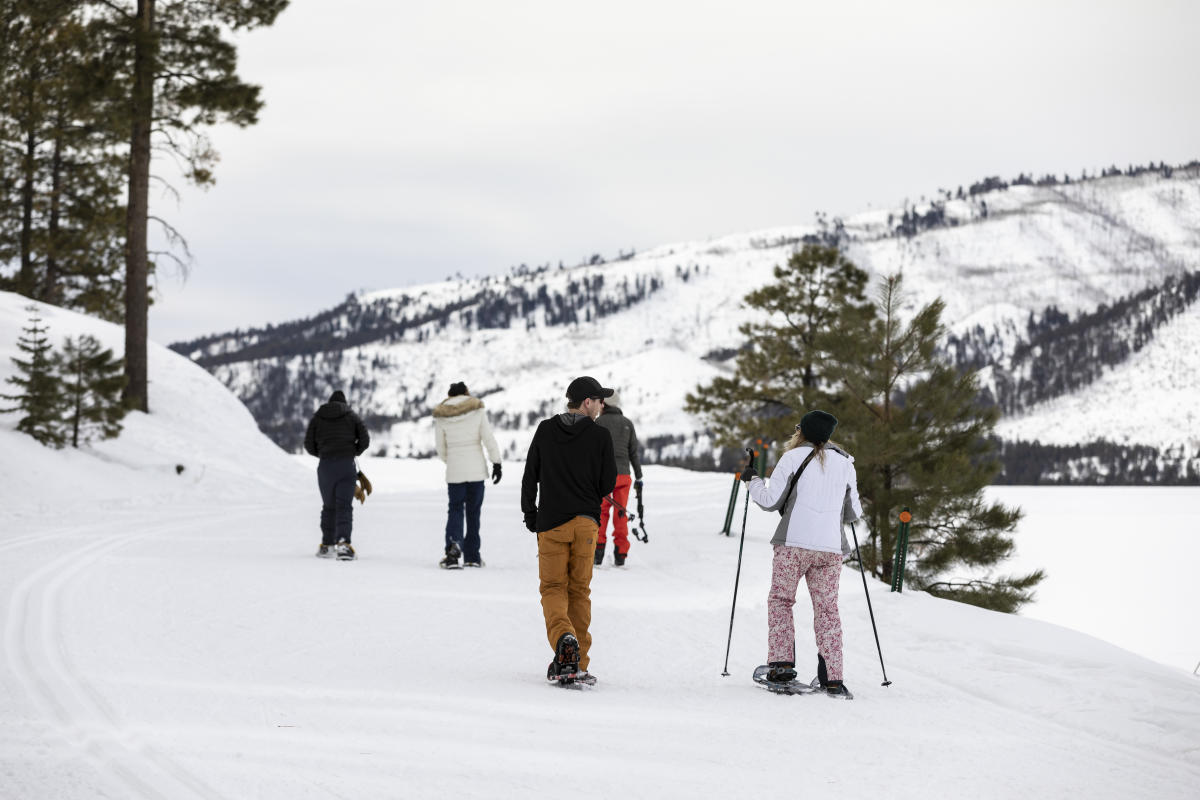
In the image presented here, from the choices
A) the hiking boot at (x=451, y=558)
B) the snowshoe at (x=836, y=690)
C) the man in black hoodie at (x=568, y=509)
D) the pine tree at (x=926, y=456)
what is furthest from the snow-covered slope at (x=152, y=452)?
the pine tree at (x=926, y=456)

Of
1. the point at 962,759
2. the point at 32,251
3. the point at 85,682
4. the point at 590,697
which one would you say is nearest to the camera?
the point at 962,759

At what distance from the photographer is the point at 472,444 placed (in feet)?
39.4

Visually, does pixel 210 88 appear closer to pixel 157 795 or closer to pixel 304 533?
pixel 304 533

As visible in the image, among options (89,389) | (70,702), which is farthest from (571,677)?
(89,389)

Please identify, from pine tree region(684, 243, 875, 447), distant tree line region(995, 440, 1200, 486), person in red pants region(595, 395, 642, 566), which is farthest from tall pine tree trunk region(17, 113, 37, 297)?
distant tree line region(995, 440, 1200, 486)

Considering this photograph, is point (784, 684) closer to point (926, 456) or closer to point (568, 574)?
point (568, 574)

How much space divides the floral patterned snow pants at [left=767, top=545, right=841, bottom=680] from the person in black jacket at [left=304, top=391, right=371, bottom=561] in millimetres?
6749

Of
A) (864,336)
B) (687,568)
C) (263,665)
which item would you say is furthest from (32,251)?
(263,665)

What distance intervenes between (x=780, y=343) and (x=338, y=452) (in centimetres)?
2423

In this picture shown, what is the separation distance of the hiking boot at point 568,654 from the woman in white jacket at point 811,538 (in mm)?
1346

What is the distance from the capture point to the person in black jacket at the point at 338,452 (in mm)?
12406

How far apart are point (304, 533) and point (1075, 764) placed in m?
12.0

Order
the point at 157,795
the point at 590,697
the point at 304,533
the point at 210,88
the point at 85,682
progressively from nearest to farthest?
the point at 157,795, the point at 85,682, the point at 590,697, the point at 304,533, the point at 210,88

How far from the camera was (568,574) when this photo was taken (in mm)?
7078
